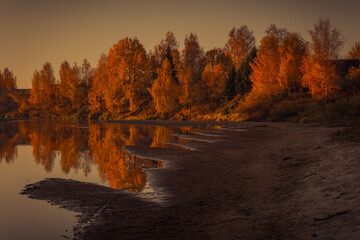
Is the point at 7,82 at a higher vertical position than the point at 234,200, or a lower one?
higher

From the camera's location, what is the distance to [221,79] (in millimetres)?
52500

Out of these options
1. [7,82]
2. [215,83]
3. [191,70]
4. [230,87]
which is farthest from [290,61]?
[7,82]

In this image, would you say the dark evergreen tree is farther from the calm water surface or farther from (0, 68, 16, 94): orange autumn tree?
(0, 68, 16, 94): orange autumn tree

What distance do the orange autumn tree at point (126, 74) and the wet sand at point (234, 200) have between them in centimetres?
5259

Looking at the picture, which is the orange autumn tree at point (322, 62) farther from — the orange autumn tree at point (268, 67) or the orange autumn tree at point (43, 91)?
the orange autumn tree at point (43, 91)

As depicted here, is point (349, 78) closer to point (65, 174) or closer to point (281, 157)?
point (281, 157)

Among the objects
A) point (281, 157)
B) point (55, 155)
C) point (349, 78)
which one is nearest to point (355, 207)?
point (281, 157)

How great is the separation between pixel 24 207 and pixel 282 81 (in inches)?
1459

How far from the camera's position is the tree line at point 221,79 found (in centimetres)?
3356

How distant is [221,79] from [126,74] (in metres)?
22.0

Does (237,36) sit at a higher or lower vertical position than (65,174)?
higher

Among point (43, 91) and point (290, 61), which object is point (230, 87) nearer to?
point (290, 61)

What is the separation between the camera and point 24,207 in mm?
7285

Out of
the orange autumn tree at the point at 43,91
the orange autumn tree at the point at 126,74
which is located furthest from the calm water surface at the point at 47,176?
the orange autumn tree at the point at 43,91
